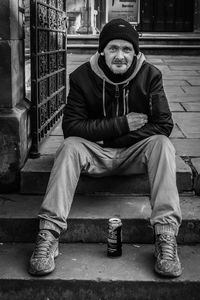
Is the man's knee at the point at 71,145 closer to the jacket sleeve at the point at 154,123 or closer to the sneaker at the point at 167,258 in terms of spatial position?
the jacket sleeve at the point at 154,123

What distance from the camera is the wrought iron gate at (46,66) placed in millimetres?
4113

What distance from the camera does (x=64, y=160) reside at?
→ 323 centimetres

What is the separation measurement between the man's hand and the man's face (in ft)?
1.01

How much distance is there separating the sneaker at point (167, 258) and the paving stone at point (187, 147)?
4.90ft

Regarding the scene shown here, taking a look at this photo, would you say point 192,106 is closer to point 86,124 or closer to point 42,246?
point 86,124

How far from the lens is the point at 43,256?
9.86 ft

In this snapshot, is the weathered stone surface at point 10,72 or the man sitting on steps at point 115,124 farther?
the weathered stone surface at point 10,72

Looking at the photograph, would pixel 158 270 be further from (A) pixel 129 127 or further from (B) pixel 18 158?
(B) pixel 18 158

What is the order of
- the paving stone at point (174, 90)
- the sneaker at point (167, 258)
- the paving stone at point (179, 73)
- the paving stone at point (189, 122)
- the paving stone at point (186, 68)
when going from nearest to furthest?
the sneaker at point (167, 258), the paving stone at point (189, 122), the paving stone at point (174, 90), the paving stone at point (179, 73), the paving stone at point (186, 68)

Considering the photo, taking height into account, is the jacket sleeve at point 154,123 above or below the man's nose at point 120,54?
below

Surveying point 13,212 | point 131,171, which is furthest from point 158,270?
point 13,212

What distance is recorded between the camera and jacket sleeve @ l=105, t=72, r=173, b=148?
345 centimetres

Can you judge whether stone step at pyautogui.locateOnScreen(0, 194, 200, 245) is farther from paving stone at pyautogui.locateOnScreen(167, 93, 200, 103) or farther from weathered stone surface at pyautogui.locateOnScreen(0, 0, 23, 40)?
paving stone at pyautogui.locateOnScreen(167, 93, 200, 103)

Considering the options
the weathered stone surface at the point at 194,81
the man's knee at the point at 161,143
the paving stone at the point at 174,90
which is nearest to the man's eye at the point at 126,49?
the man's knee at the point at 161,143
